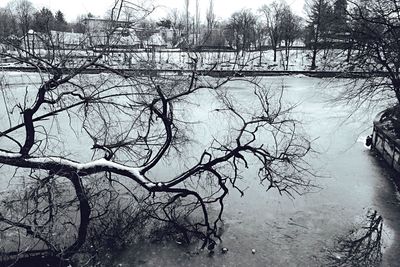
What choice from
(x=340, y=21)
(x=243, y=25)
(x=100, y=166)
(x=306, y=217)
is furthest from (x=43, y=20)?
(x=243, y=25)

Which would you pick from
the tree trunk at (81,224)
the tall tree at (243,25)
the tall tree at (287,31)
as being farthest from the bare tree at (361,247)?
the tall tree at (243,25)

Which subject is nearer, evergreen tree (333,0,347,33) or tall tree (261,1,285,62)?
evergreen tree (333,0,347,33)

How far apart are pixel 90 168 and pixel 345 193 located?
6990mm

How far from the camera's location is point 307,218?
356 inches

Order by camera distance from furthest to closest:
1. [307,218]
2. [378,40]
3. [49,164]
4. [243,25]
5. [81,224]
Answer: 1. [243,25]
2. [378,40]
3. [307,218]
4. [81,224]
5. [49,164]

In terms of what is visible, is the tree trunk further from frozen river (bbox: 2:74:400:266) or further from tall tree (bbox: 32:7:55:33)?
tall tree (bbox: 32:7:55:33)

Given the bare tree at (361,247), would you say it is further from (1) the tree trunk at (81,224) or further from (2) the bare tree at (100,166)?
(1) the tree trunk at (81,224)

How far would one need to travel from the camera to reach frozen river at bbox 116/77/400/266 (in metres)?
7.53

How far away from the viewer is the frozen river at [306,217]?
753cm

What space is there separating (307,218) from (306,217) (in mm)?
44

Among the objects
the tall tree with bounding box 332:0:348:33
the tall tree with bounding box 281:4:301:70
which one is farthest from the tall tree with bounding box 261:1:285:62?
the tall tree with bounding box 332:0:348:33

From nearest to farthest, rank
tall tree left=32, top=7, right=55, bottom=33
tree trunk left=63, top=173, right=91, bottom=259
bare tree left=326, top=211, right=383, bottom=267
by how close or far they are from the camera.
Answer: tall tree left=32, top=7, right=55, bottom=33 → tree trunk left=63, top=173, right=91, bottom=259 → bare tree left=326, top=211, right=383, bottom=267

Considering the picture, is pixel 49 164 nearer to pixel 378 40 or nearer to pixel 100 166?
pixel 100 166

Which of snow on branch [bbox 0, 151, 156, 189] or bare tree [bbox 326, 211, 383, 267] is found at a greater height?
snow on branch [bbox 0, 151, 156, 189]
